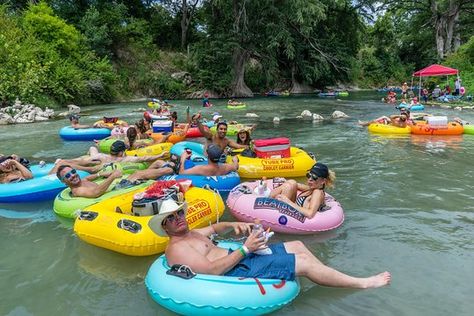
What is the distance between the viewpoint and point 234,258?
3.25 m

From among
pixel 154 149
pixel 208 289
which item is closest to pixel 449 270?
pixel 208 289

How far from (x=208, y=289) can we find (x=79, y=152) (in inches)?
312

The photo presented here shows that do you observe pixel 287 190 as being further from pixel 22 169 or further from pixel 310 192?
pixel 22 169

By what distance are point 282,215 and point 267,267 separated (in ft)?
4.91


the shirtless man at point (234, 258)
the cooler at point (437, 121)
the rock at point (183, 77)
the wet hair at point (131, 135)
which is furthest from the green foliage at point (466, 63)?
the shirtless man at point (234, 258)

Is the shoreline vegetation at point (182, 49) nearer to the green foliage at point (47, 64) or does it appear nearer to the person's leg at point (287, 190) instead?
the green foliage at point (47, 64)

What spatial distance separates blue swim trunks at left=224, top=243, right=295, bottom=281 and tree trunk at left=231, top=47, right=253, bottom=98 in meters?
25.0

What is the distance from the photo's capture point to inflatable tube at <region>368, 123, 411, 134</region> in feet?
37.6

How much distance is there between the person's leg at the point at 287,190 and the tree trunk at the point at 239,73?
23115 millimetres

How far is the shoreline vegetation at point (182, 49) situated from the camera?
21.2 m

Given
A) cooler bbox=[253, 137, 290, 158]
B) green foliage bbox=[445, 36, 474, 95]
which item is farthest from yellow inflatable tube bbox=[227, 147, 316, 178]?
green foliage bbox=[445, 36, 474, 95]

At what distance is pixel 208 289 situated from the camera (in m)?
3.15

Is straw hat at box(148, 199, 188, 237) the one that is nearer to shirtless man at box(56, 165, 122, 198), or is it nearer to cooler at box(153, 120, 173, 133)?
shirtless man at box(56, 165, 122, 198)

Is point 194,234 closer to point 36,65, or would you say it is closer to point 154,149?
point 154,149
